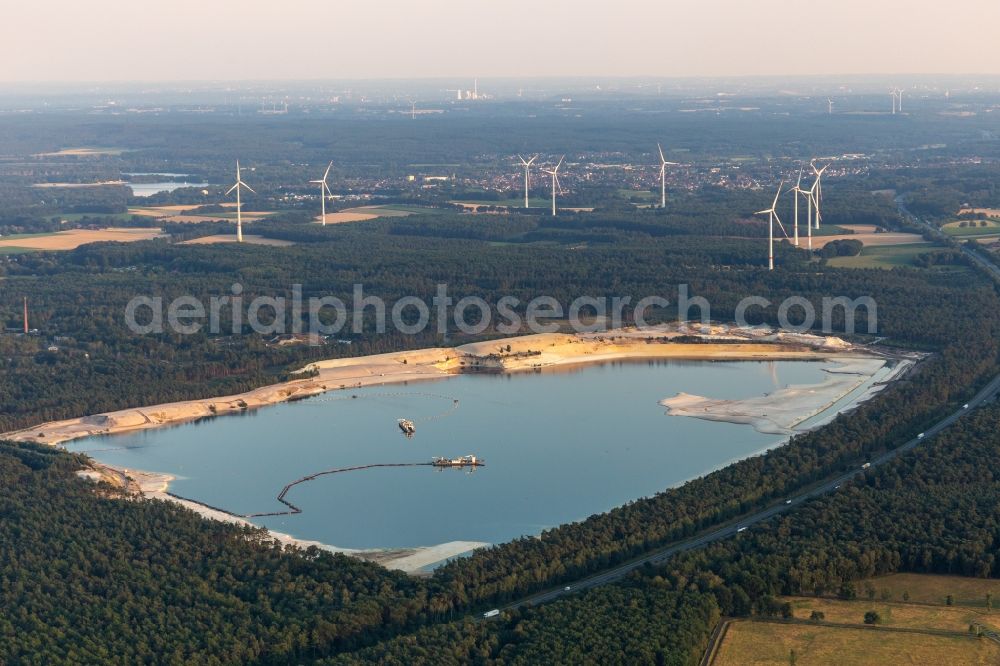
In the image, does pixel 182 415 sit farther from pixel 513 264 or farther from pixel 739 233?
pixel 739 233

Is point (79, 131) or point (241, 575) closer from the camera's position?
point (241, 575)

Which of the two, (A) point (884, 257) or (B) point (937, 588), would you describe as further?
(A) point (884, 257)

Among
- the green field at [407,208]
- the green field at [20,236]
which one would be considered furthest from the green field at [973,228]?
the green field at [20,236]

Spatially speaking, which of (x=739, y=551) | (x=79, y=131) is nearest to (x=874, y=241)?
(x=739, y=551)

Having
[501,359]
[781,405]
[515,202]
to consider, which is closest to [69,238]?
[515,202]

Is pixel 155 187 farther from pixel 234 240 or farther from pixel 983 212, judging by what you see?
pixel 983 212

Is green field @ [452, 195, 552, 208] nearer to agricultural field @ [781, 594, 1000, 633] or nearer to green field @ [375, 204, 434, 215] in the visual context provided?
green field @ [375, 204, 434, 215]
